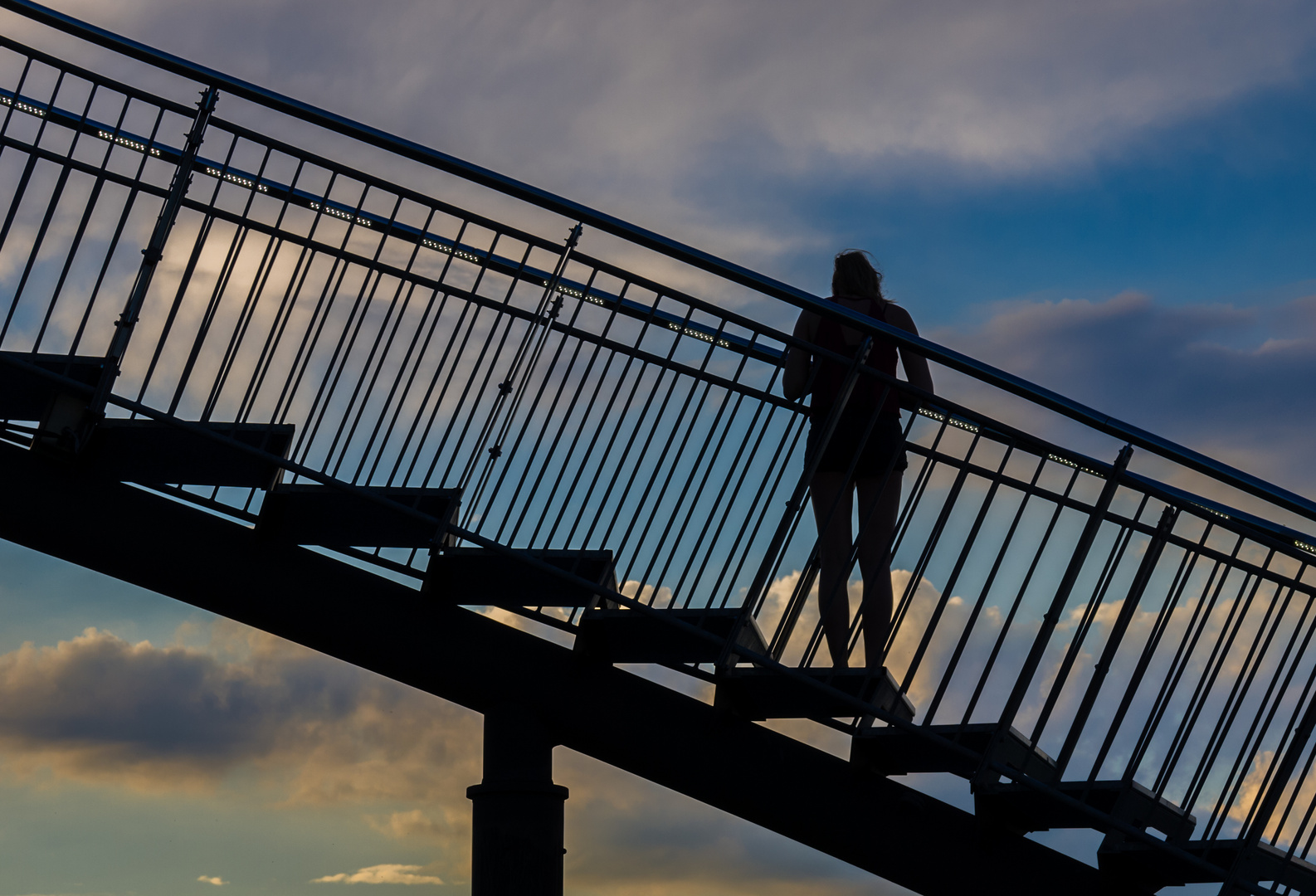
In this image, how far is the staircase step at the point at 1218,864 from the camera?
16.3 feet

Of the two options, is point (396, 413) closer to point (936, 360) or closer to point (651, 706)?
point (651, 706)

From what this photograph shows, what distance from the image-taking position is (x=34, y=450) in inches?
Result: 184

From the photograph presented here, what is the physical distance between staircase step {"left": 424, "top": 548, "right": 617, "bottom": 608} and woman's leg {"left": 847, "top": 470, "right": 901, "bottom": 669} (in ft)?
3.57

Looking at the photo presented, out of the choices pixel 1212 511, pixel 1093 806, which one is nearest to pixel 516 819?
pixel 1093 806

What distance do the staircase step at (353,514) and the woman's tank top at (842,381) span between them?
1.59 meters

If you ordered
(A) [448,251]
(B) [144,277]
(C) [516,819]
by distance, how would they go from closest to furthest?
(B) [144,277], (C) [516,819], (A) [448,251]

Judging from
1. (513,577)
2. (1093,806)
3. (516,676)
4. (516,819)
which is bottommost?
(516,819)

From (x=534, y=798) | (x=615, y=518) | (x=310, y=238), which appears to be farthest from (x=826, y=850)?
(x=310, y=238)

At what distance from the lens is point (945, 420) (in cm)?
544

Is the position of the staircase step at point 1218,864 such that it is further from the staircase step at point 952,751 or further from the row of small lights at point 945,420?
the row of small lights at point 945,420

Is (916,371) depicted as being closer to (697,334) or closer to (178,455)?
(697,334)

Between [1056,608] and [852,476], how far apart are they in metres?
1.01

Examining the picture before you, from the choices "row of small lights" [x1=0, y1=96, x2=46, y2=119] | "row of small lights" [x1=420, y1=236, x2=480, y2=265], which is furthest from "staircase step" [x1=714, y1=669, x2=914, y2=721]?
"row of small lights" [x1=0, y1=96, x2=46, y2=119]

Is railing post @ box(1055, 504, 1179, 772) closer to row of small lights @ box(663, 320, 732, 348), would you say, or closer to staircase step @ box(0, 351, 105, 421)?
row of small lights @ box(663, 320, 732, 348)
